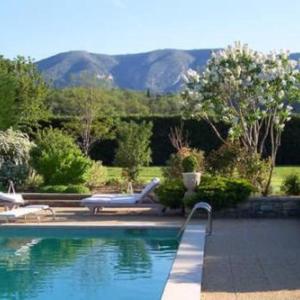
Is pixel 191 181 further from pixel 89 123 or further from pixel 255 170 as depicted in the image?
pixel 89 123

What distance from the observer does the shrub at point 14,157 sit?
20000mm

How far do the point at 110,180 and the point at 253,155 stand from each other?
19.1ft

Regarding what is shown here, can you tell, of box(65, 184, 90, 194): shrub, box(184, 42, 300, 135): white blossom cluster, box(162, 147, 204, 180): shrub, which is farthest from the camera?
box(65, 184, 90, 194): shrub

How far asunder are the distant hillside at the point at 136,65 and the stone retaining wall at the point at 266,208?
149 m

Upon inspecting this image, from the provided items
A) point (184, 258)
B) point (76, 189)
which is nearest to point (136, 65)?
point (76, 189)

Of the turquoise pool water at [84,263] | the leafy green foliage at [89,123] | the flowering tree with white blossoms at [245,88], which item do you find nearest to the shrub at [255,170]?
the flowering tree with white blossoms at [245,88]

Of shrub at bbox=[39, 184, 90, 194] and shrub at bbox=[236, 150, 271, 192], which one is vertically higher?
shrub at bbox=[236, 150, 271, 192]

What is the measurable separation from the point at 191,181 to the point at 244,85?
328cm

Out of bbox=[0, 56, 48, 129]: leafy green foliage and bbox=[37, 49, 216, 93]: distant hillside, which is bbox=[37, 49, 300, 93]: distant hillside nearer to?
bbox=[37, 49, 216, 93]: distant hillside

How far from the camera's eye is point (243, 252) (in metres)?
9.86

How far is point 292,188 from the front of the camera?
16594 millimetres

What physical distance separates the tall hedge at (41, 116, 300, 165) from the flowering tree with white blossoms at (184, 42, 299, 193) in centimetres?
1189

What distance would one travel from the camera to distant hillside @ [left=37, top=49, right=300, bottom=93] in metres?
171

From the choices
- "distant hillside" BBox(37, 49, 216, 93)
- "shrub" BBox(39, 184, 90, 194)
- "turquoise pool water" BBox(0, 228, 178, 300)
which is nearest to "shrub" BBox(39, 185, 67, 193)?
"shrub" BBox(39, 184, 90, 194)
